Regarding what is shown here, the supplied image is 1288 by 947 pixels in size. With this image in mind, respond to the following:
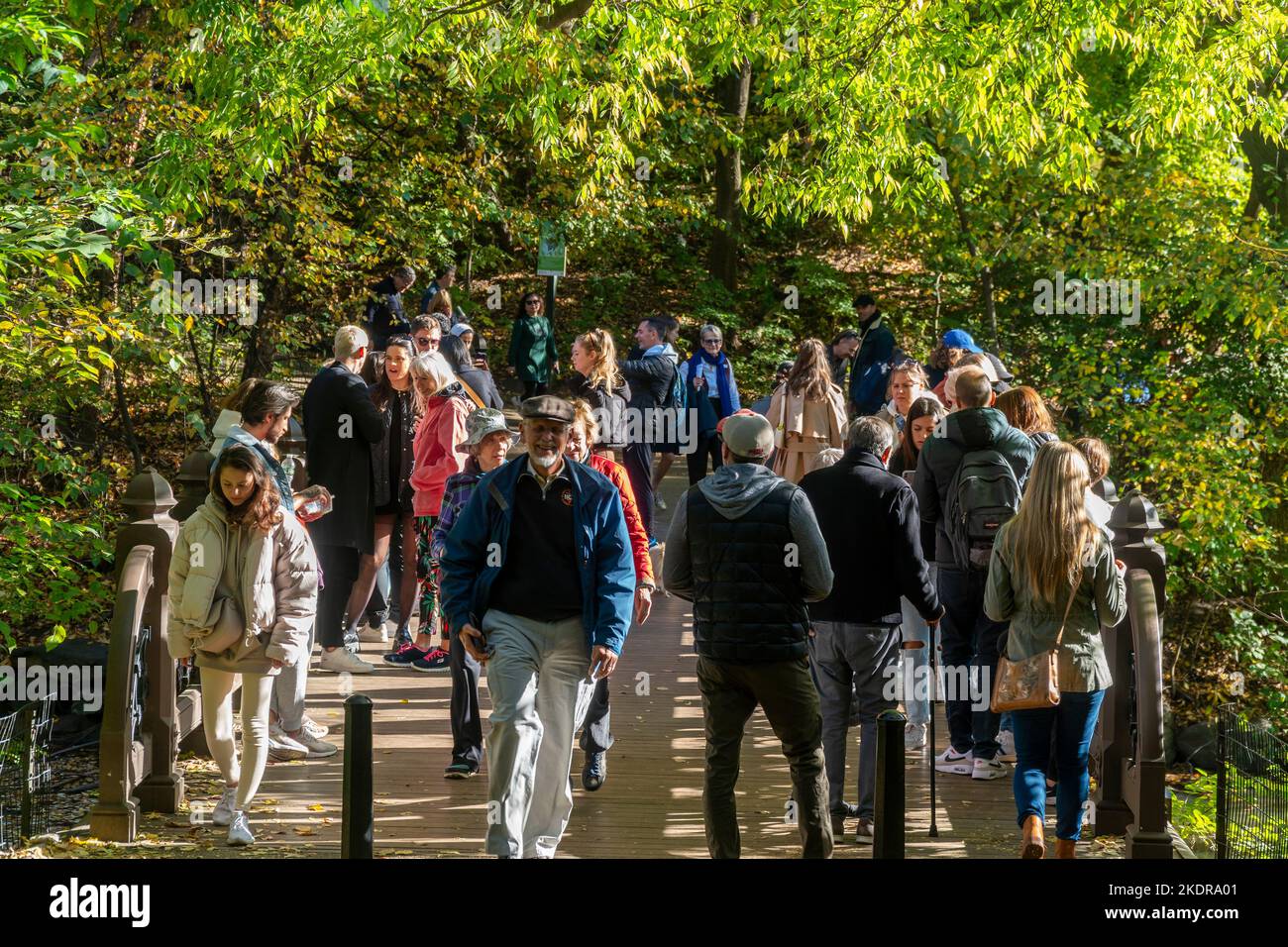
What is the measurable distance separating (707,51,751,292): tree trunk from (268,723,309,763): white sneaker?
1992cm

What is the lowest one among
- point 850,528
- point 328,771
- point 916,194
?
point 328,771

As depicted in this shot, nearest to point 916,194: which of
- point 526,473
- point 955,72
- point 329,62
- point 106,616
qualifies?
point 955,72

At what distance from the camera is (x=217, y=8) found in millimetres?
12250

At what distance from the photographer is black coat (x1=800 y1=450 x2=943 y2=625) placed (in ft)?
24.6

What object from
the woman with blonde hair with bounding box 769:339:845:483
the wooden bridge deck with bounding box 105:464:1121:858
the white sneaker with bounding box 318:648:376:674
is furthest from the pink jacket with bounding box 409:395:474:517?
the woman with blonde hair with bounding box 769:339:845:483

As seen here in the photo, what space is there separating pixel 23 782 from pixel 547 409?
140 inches

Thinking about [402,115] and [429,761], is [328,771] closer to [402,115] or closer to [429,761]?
[429,761]

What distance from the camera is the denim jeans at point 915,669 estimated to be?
28.4 ft

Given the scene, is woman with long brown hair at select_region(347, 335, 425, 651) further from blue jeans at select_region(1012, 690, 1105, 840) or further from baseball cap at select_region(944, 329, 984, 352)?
blue jeans at select_region(1012, 690, 1105, 840)

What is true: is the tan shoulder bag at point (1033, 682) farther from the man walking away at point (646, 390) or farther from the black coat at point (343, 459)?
the man walking away at point (646, 390)

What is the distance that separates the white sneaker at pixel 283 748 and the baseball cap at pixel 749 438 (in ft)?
11.6

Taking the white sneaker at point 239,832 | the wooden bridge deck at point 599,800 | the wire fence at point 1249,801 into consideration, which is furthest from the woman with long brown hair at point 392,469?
the wire fence at point 1249,801
